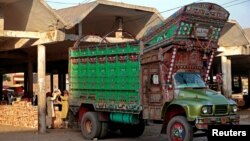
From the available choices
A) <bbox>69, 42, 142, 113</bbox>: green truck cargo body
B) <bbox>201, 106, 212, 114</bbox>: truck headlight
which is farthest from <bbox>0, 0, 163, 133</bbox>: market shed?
Result: <bbox>201, 106, 212, 114</bbox>: truck headlight

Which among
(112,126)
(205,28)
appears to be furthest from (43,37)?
(205,28)

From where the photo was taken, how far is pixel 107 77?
14930mm

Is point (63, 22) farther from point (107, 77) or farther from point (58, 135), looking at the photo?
point (58, 135)

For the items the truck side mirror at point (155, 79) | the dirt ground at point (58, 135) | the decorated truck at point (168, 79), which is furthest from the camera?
the dirt ground at point (58, 135)

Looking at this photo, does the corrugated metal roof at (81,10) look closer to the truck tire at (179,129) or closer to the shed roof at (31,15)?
the shed roof at (31,15)

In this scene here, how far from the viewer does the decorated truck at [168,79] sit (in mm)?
11727

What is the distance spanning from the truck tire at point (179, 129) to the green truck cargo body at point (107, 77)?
1719mm

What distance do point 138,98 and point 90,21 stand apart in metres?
11.7

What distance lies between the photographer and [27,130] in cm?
1922

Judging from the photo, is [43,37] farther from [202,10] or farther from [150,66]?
[202,10]

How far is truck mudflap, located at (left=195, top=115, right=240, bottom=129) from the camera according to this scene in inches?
445

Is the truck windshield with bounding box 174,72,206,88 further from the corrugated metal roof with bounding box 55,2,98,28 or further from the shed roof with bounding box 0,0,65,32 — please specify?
the corrugated metal roof with bounding box 55,2,98,28

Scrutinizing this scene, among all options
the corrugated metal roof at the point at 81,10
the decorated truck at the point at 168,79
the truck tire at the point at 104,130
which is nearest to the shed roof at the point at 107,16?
the corrugated metal roof at the point at 81,10

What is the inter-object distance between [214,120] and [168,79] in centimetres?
181
